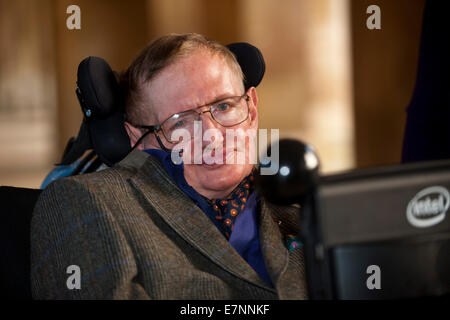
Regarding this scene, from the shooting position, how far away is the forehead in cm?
146

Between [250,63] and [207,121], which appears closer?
[207,121]

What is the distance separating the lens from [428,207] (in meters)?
0.73

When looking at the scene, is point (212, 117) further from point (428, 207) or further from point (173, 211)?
point (428, 207)

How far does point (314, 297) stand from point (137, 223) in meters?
0.56

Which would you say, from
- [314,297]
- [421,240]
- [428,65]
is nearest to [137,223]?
[314,297]

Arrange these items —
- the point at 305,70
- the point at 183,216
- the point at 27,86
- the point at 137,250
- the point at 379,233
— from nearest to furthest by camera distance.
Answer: the point at 379,233, the point at 137,250, the point at 183,216, the point at 305,70, the point at 27,86

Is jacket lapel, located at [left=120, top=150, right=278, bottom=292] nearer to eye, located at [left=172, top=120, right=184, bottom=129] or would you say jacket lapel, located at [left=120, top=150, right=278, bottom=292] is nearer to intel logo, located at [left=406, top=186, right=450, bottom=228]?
eye, located at [left=172, top=120, right=184, bottom=129]

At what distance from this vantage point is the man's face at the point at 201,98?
1430 millimetres

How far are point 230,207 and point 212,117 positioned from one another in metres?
0.25

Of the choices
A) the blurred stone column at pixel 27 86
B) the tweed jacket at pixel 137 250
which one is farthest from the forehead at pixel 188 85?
the blurred stone column at pixel 27 86

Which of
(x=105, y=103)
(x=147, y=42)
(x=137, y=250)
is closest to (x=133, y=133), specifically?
(x=105, y=103)

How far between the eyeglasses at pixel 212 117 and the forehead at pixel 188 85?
0.02 m

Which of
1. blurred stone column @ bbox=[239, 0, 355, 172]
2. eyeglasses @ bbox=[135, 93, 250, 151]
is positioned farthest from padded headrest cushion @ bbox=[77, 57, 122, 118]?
blurred stone column @ bbox=[239, 0, 355, 172]

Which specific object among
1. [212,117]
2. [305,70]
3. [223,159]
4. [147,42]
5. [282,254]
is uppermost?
[147,42]
